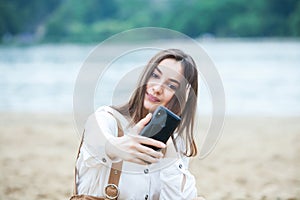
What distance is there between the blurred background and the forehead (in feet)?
0.91

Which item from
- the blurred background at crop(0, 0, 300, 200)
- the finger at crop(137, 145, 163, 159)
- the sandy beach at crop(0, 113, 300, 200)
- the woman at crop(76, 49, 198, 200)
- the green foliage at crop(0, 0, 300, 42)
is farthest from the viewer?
the green foliage at crop(0, 0, 300, 42)

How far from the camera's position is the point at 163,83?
6.03 feet

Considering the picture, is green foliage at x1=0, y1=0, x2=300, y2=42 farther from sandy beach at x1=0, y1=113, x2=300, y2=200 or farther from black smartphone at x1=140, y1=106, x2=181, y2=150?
black smartphone at x1=140, y1=106, x2=181, y2=150

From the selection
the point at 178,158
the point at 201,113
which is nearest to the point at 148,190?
the point at 178,158

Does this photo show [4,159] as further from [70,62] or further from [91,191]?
[70,62]

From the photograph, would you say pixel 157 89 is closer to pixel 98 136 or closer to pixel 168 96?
pixel 168 96

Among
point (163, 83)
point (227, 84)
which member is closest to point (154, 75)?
point (163, 83)

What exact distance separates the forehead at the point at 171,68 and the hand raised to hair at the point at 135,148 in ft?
0.70

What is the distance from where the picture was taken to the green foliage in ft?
85.2

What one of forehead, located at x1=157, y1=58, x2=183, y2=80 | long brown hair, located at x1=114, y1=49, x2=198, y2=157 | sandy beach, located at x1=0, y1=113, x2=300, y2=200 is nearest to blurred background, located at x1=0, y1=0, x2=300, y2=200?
sandy beach, located at x1=0, y1=113, x2=300, y2=200

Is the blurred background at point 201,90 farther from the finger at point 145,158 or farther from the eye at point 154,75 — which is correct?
the finger at point 145,158

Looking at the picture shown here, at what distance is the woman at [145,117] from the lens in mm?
1788

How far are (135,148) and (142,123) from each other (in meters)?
0.09

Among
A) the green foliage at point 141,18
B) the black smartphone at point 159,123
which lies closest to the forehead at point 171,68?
the black smartphone at point 159,123
